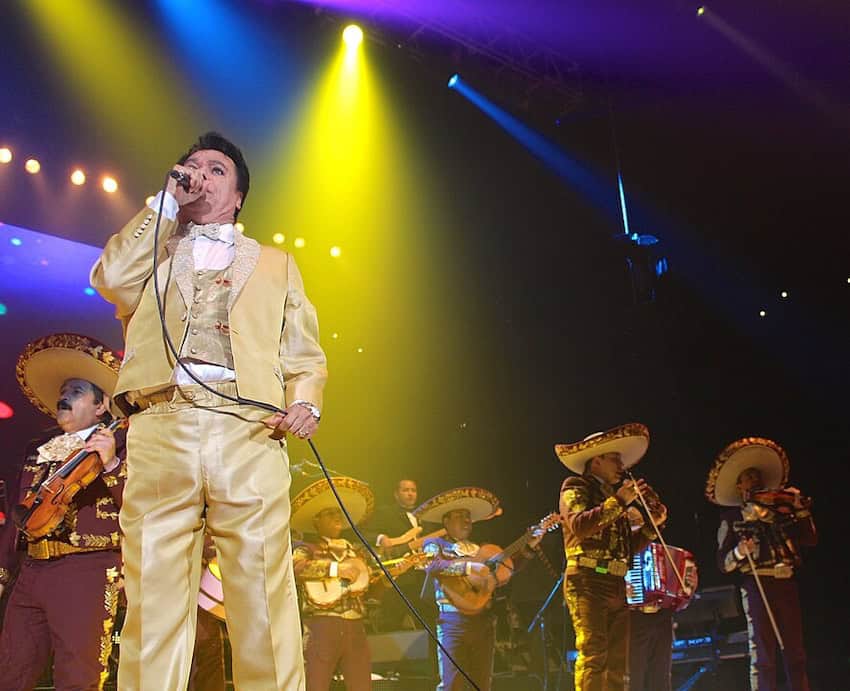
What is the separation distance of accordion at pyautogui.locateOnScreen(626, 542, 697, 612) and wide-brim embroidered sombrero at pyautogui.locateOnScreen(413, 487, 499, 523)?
1360 millimetres

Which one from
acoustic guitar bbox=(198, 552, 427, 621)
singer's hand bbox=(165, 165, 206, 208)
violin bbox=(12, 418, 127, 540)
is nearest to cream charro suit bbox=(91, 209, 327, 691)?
singer's hand bbox=(165, 165, 206, 208)

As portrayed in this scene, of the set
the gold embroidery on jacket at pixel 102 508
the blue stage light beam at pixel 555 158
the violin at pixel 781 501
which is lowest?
the gold embroidery on jacket at pixel 102 508

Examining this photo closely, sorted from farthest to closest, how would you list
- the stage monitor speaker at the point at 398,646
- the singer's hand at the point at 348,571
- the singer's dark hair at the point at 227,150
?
1. the stage monitor speaker at the point at 398,646
2. the singer's hand at the point at 348,571
3. the singer's dark hair at the point at 227,150

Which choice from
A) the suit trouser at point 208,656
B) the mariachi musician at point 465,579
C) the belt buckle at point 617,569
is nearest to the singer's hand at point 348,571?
the mariachi musician at point 465,579

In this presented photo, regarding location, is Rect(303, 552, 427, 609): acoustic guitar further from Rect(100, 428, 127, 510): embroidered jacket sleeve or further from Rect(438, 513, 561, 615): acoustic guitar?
Rect(100, 428, 127, 510): embroidered jacket sleeve

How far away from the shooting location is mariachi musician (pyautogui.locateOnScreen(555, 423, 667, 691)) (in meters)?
5.32

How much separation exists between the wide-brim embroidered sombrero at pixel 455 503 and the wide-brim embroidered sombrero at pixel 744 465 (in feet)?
6.19

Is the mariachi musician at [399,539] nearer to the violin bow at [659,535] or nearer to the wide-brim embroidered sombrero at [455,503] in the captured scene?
the wide-brim embroidered sombrero at [455,503]

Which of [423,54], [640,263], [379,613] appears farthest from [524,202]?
[379,613]

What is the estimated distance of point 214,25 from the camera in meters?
8.23

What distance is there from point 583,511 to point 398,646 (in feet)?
10.6

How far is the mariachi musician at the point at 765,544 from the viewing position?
637cm

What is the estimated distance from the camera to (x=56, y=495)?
3740 millimetres

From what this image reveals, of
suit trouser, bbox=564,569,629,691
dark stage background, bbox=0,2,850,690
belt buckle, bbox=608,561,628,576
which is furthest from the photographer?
dark stage background, bbox=0,2,850,690
